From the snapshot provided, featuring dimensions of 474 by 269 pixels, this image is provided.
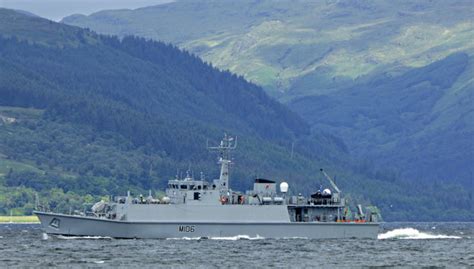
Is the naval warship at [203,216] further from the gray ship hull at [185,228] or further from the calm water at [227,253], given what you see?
the calm water at [227,253]

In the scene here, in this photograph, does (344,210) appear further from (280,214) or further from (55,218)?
(55,218)

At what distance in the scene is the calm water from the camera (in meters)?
93.1

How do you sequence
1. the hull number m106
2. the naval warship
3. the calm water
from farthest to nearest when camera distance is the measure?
the hull number m106 → the naval warship → the calm water

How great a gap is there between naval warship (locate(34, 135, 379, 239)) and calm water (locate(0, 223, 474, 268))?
46.0 inches

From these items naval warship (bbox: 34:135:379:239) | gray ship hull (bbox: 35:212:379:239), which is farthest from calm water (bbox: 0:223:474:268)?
naval warship (bbox: 34:135:379:239)

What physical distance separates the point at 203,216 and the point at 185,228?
198 centimetres

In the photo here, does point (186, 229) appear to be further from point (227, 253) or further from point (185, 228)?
point (227, 253)

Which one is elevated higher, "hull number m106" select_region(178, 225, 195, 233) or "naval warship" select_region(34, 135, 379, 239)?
"naval warship" select_region(34, 135, 379, 239)

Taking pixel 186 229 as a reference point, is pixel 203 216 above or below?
above

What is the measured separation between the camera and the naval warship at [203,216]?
371ft

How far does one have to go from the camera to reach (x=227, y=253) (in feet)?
333

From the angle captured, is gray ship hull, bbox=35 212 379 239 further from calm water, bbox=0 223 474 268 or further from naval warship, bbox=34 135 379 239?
calm water, bbox=0 223 474 268

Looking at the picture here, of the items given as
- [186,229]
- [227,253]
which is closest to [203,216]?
[186,229]

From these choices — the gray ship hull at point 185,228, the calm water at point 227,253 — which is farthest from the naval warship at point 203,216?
the calm water at point 227,253
